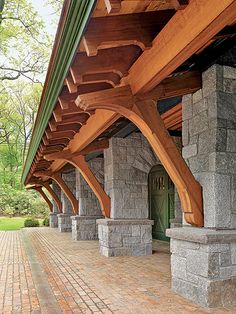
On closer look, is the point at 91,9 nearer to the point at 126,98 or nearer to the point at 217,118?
the point at 126,98

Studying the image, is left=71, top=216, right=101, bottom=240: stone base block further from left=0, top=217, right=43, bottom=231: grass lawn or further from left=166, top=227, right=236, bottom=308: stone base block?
left=0, top=217, right=43, bottom=231: grass lawn

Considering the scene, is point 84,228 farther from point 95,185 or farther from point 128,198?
point 128,198

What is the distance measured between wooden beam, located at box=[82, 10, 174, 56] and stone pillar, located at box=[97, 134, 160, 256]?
432 cm

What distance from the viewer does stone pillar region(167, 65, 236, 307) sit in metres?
3.67

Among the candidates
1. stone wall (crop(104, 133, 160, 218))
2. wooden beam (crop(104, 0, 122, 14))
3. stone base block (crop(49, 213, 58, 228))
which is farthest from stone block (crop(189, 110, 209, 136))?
stone base block (crop(49, 213, 58, 228))

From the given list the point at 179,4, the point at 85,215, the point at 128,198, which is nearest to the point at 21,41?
the point at 85,215

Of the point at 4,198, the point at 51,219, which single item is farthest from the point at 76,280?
the point at 4,198

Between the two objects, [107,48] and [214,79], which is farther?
[214,79]

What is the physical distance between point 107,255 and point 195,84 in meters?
4.15

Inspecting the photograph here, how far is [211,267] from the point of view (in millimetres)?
3660

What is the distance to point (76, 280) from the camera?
505cm

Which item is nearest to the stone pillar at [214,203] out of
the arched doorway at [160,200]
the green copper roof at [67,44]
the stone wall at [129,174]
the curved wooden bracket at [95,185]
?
the green copper roof at [67,44]

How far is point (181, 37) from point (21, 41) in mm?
14390

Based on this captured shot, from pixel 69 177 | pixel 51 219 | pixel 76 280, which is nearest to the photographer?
pixel 76 280
